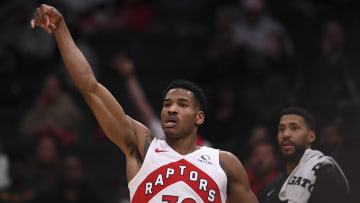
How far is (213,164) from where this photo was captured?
512 centimetres

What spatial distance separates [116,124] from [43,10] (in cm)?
105

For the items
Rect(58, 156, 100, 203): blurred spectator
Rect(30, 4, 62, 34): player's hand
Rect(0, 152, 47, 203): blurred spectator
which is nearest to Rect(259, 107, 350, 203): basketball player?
Rect(30, 4, 62, 34): player's hand

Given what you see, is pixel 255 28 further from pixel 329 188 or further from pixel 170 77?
pixel 329 188

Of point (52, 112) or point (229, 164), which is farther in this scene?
point (52, 112)

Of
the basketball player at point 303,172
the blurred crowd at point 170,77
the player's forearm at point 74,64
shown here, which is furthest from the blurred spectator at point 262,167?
the player's forearm at point 74,64

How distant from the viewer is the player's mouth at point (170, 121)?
5.17 meters

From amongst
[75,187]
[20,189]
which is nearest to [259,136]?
[75,187]

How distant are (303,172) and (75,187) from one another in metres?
3.72

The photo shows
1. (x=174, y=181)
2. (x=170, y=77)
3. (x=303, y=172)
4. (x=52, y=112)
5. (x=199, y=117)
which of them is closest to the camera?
(x=174, y=181)

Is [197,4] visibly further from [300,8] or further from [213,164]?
[213,164]

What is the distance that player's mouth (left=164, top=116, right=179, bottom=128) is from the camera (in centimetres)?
517

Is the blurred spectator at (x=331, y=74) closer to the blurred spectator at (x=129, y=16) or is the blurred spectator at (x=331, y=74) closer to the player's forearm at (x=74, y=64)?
the blurred spectator at (x=129, y=16)

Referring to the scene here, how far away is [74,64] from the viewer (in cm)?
482

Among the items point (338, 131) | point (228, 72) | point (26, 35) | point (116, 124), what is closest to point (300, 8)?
point (228, 72)
